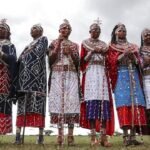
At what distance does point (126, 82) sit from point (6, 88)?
2.85 metres

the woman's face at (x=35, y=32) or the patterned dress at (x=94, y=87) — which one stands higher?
the woman's face at (x=35, y=32)

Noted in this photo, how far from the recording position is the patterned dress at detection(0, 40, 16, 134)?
1134cm

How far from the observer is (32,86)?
11312mm

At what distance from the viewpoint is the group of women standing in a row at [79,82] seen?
1106 centimetres

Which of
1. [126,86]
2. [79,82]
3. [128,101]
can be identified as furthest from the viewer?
[79,82]

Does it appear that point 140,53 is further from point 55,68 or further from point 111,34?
point 55,68

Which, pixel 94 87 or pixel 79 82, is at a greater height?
pixel 79 82

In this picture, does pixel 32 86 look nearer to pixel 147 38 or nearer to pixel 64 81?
pixel 64 81

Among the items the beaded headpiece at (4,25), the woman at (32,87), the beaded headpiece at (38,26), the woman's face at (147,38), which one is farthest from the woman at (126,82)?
the beaded headpiece at (4,25)

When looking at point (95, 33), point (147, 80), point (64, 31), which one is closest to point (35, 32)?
point (64, 31)

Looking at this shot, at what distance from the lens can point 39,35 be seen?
38.3ft

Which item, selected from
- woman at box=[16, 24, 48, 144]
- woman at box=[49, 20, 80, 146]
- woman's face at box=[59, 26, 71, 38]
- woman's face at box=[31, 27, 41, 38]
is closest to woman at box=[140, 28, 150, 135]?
woman at box=[49, 20, 80, 146]

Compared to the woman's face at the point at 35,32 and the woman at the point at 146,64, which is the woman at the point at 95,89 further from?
the woman's face at the point at 35,32

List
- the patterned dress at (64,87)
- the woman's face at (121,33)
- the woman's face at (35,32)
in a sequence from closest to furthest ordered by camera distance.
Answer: the patterned dress at (64,87)
the woman's face at (121,33)
the woman's face at (35,32)
